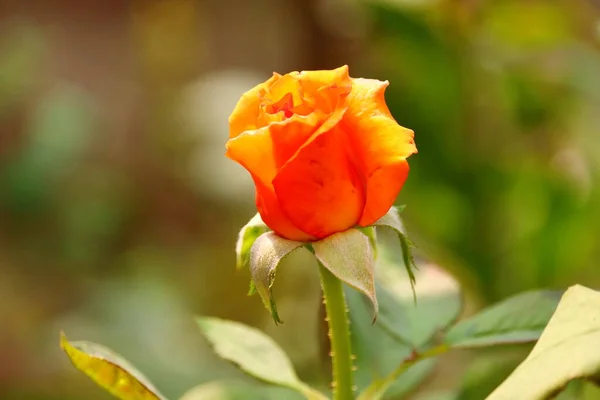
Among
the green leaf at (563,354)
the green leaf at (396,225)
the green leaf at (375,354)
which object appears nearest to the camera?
the green leaf at (563,354)

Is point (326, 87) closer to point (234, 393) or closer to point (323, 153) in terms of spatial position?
point (323, 153)

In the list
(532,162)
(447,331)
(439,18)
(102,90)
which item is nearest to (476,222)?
(532,162)

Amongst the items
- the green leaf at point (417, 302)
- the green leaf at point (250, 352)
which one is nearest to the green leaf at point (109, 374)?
the green leaf at point (250, 352)

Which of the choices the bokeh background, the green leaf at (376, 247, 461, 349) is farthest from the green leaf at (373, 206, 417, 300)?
the bokeh background

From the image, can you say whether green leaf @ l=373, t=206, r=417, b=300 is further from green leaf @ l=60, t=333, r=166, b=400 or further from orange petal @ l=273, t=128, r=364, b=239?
green leaf @ l=60, t=333, r=166, b=400

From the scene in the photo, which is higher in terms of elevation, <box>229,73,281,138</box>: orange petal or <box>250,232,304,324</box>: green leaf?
<box>229,73,281,138</box>: orange petal

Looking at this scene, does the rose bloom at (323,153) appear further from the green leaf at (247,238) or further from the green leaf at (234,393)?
the green leaf at (234,393)

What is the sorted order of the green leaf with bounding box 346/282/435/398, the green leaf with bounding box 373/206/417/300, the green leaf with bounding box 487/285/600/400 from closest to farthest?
the green leaf with bounding box 487/285/600/400 < the green leaf with bounding box 373/206/417/300 < the green leaf with bounding box 346/282/435/398
